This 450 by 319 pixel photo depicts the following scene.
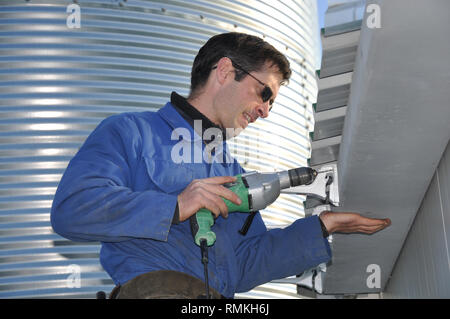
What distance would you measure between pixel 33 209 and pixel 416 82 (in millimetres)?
5542

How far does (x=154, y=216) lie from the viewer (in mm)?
1804

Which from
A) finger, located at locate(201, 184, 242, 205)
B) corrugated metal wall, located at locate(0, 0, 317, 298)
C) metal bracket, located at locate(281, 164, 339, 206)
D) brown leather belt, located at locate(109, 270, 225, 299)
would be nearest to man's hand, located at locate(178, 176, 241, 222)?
finger, located at locate(201, 184, 242, 205)

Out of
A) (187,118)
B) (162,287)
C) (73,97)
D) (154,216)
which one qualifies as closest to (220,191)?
(154,216)

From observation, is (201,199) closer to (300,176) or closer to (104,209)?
(104,209)

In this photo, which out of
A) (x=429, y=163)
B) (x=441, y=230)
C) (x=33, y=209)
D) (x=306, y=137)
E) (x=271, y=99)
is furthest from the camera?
(x=306, y=137)

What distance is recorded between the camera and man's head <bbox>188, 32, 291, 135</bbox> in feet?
8.27

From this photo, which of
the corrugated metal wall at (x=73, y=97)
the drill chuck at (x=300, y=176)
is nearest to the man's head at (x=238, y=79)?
the drill chuck at (x=300, y=176)

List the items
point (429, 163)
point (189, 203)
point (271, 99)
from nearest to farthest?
point (189, 203), point (271, 99), point (429, 163)

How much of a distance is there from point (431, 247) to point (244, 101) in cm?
208

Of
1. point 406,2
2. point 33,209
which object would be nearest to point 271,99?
point 406,2

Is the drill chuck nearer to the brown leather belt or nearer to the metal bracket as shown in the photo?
the metal bracket

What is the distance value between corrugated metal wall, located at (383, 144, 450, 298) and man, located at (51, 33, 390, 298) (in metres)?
1.12
